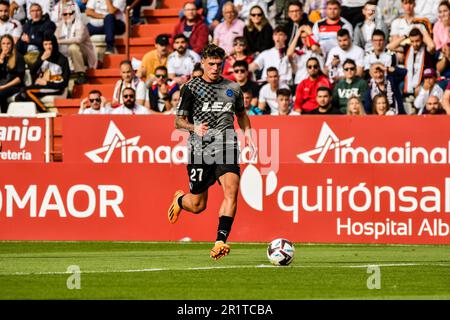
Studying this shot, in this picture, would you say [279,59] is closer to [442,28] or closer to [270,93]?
[270,93]

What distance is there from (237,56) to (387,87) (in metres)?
3.27

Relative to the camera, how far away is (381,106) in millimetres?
21391

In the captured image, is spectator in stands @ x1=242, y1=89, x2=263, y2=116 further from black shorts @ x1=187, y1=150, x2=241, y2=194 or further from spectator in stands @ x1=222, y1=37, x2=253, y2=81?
black shorts @ x1=187, y1=150, x2=241, y2=194

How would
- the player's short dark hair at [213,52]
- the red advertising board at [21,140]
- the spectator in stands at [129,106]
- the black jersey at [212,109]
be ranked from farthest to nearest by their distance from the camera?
1. the spectator in stands at [129,106]
2. the red advertising board at [21,140]
3. the black jersey at [212,109]
4. the player's short dark hair at [213,52]

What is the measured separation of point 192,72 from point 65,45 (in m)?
3.55

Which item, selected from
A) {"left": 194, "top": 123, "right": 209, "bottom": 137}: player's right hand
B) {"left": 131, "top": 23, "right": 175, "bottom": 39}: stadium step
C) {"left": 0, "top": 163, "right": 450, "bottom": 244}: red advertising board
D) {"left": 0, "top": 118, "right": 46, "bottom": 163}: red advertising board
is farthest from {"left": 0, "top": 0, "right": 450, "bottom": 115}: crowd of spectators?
{"left": 194, "top": 123, "right": 209, "bottom": 137}: player's right hand

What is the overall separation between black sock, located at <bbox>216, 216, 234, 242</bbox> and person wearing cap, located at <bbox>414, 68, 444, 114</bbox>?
819cm

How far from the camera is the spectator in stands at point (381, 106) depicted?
21391mm

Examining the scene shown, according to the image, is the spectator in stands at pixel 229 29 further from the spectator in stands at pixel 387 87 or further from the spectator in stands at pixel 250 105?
the spectator in stands at pixel 387 87

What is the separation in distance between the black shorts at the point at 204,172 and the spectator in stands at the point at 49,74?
1010 cm

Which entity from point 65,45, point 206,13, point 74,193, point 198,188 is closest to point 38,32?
point 65,45

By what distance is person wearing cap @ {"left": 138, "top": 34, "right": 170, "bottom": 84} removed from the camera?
953 inches

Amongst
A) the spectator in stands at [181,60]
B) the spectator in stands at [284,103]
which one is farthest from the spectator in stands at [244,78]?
the spectator in stands at [181,60]

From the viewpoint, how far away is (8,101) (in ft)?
80.8
